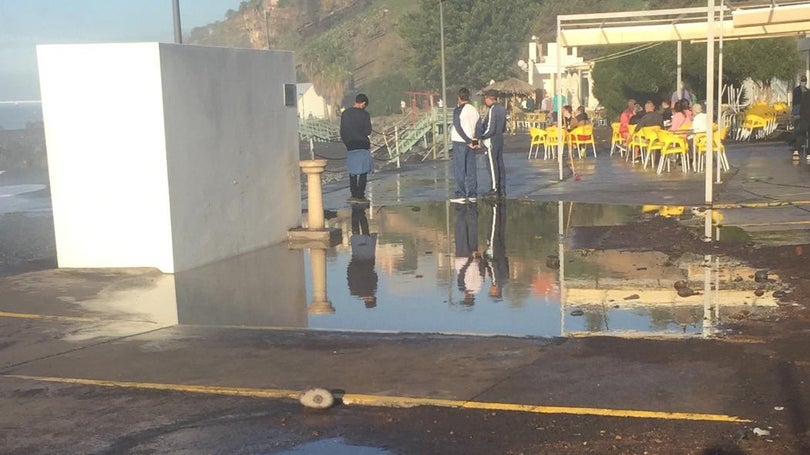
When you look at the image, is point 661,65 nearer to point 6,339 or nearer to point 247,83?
point 247,83

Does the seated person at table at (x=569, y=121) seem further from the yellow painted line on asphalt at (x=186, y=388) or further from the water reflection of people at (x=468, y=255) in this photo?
the yellow painted line on asphalt at (x=186, y=388)

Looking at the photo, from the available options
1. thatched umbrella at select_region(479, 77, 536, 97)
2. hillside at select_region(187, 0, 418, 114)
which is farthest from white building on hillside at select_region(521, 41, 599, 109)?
hillside at select_region(187, 0, 418, 114)

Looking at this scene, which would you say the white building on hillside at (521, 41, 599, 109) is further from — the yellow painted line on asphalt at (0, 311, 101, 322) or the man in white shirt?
the yellow painted line on asphalt at (0, 311, 101, 322)

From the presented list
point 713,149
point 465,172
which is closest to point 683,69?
point 713,149

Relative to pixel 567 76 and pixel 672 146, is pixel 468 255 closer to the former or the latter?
pixel 672 146

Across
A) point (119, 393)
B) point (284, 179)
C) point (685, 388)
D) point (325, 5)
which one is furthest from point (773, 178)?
point (325, 5)

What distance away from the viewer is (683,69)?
32.6 m

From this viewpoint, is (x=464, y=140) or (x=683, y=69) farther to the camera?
(x=683, y=69)

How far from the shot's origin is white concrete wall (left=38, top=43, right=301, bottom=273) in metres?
10.2

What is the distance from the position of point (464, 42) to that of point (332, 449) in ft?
227

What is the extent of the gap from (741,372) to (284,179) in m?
7.84

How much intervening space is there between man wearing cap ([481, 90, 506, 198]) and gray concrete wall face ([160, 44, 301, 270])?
4297 millimetres

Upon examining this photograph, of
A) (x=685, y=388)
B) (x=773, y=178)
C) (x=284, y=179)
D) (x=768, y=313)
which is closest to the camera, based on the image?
(x=685, y=388)

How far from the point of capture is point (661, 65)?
34031 mm
